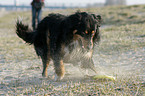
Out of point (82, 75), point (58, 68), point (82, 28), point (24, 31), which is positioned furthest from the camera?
point (24, 31)

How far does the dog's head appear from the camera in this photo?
3523 millimetres

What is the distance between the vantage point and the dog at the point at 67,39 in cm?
358

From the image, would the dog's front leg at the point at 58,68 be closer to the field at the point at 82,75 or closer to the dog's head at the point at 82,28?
the field at the point at 82,75

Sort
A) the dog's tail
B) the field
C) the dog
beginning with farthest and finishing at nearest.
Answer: the dog's tail < the dog < the field

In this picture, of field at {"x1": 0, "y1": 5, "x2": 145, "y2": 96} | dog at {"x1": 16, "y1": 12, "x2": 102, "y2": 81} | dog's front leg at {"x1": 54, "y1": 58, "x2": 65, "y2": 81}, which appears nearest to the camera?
field at {"x1": 0, "y1": 5, "x2": 145, "y2": 96}

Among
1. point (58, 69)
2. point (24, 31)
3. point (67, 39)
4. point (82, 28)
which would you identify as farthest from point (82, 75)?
point (24, 31)

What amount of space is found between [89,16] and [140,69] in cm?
172

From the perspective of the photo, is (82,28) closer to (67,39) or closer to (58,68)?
(67,39)

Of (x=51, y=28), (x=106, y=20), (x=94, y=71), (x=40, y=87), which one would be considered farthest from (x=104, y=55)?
(x=106, y=20)

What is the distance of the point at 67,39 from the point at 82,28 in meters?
0.35

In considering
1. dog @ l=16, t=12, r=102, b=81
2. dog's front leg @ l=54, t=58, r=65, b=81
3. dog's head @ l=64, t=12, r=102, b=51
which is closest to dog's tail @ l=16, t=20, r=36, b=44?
dog @ l=16, t=12, r=102, b=81

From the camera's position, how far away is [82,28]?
3.50 metres

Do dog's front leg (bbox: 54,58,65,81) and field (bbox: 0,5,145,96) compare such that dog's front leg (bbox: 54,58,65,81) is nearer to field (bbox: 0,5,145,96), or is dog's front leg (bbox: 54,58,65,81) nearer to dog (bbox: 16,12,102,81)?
dog (bbox: 16,12,102,81)

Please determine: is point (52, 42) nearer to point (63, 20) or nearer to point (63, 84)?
point (63, 20)
